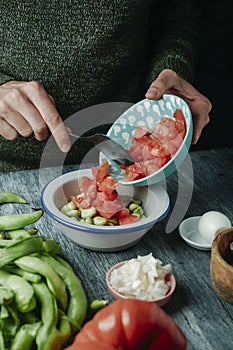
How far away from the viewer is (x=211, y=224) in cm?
159

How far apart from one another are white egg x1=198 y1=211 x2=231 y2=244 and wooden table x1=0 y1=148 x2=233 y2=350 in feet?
0.16

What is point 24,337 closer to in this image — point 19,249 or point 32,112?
point 19,249

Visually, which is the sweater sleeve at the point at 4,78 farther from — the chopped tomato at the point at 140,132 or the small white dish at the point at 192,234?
the small white dish at the point at 192,234

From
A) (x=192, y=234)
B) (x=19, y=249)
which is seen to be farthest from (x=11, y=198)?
(x=192, y=234)

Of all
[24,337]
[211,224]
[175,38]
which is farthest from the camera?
[175,38]

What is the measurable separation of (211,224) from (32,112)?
594 mm

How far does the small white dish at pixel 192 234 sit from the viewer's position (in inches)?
61.8

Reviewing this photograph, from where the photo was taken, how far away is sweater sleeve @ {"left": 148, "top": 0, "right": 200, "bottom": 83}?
2.09 m

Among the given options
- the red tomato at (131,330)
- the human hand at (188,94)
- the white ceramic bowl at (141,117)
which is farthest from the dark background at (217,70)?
the red tomato at (131,330)

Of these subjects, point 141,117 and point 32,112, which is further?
point 141,117

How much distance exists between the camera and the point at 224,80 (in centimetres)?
289

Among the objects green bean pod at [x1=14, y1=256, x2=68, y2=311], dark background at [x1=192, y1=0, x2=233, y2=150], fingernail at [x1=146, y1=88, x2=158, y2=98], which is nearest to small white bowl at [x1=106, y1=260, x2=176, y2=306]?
green bean pod at [x1=14, y1=256, x2=68, y2=311]

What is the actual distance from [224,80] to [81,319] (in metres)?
1.91

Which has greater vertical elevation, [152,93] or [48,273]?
[152,93]
